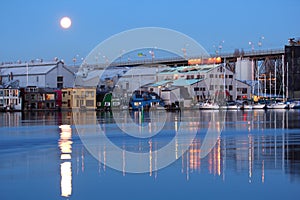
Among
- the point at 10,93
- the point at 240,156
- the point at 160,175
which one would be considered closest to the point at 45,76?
the point at 10,93

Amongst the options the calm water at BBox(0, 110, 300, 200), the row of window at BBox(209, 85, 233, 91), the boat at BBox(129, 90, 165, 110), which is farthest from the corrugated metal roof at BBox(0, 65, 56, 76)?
the calm water at BBox(0, 110, 300, 200)

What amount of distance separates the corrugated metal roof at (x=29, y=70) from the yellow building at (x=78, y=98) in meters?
9.42

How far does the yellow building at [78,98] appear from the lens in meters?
76.4

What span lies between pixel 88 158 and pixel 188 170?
3.38 meters

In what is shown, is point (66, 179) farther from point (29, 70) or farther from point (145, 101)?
point (29, 70)

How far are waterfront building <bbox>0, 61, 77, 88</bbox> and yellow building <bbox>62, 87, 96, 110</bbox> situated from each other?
9.16m

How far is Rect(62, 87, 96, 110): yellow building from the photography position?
76.4m

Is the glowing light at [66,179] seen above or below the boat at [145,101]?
below

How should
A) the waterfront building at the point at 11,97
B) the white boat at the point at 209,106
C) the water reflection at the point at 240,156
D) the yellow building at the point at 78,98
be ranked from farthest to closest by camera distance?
the yellow building at the point at 78,98
the waterfront building at the point at 11,97
the white boat at the point at 209,106
the water reflection at the point at 240,156

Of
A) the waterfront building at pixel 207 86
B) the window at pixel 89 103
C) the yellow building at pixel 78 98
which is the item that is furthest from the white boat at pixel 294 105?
the window at pixel 89 103

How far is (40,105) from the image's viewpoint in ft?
243

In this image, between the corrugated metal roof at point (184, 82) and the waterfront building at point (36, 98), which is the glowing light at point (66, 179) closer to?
the waterfront building at point (36, 98)

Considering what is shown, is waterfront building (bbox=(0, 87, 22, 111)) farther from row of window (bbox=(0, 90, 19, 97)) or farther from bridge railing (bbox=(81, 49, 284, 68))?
bridge railing (bbox=(81, 49, 284, 68))

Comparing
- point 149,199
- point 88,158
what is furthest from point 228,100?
point 149,199
